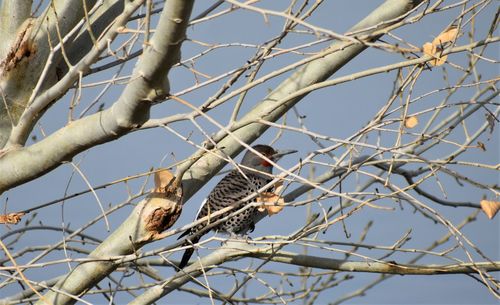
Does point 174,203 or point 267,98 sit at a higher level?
point 267,98

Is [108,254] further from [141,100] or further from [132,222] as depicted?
[141,100]

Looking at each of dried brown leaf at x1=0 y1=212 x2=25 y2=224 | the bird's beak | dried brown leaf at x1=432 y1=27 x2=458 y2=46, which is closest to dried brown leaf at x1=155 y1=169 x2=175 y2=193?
dried brown leaf at x1=0 y1=212 x2=25 y2=224

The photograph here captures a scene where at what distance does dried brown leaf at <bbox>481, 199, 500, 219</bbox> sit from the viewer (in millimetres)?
2477

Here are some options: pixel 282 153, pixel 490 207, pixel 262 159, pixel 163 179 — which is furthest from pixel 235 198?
pixel 490 207

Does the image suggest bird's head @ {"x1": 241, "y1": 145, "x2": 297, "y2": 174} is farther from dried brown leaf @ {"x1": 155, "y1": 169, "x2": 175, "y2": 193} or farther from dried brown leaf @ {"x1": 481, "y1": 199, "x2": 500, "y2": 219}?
dried brown leaf @ {"x1": 481, "y1": 199, "x2": 500, "y2": 219}

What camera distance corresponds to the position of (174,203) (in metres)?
3.00

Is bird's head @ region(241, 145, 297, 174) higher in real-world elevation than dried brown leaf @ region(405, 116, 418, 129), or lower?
higher

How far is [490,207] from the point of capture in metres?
2.49

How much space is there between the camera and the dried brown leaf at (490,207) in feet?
8.13

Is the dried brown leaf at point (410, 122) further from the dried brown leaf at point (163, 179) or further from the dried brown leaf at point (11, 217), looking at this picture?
the dried brown leaf at point (11, 217)

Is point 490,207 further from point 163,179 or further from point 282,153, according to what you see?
point 282,153

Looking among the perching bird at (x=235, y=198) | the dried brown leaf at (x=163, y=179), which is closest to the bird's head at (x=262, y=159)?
the perching bird at (x=235, y=198)

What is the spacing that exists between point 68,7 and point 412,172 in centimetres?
178

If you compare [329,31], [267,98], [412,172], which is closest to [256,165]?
[412,172]
